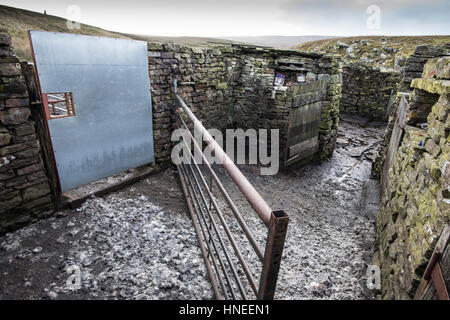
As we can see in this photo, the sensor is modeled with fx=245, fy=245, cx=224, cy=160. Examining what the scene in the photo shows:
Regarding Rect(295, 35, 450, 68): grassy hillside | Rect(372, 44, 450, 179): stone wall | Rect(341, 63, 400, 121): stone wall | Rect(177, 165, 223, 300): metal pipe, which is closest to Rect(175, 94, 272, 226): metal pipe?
Rect(177, 165, 223, 300): metal pipe

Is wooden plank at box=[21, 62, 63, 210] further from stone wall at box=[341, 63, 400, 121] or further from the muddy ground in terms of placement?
stone wall at box=[341, 63, 400, 121]

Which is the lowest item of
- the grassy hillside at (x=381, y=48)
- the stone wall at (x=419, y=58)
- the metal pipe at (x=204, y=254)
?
the metal pipe at (x=204, y=254)

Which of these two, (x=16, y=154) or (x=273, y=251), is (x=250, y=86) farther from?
(x=273, y=251)

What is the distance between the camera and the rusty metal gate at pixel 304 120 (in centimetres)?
616

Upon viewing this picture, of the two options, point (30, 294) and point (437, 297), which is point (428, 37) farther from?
point (30, 294)

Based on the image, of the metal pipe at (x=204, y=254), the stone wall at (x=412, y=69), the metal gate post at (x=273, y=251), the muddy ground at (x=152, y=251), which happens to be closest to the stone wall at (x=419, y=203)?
the muddy ground at (x=152, y=251)

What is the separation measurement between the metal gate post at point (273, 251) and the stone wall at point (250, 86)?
3.84 m

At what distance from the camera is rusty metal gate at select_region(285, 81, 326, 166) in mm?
6156

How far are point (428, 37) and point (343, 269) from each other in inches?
1054

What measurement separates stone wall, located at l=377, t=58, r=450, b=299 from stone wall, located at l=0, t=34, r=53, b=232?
13.3ft

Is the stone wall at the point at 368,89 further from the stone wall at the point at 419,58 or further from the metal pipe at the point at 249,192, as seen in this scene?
the metal pipe at the point at 249,192

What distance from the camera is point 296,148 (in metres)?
6.55

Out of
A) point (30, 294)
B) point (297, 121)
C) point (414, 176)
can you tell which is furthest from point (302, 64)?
point (30, 294)

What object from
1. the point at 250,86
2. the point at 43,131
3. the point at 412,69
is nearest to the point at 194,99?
the point at 250,86
